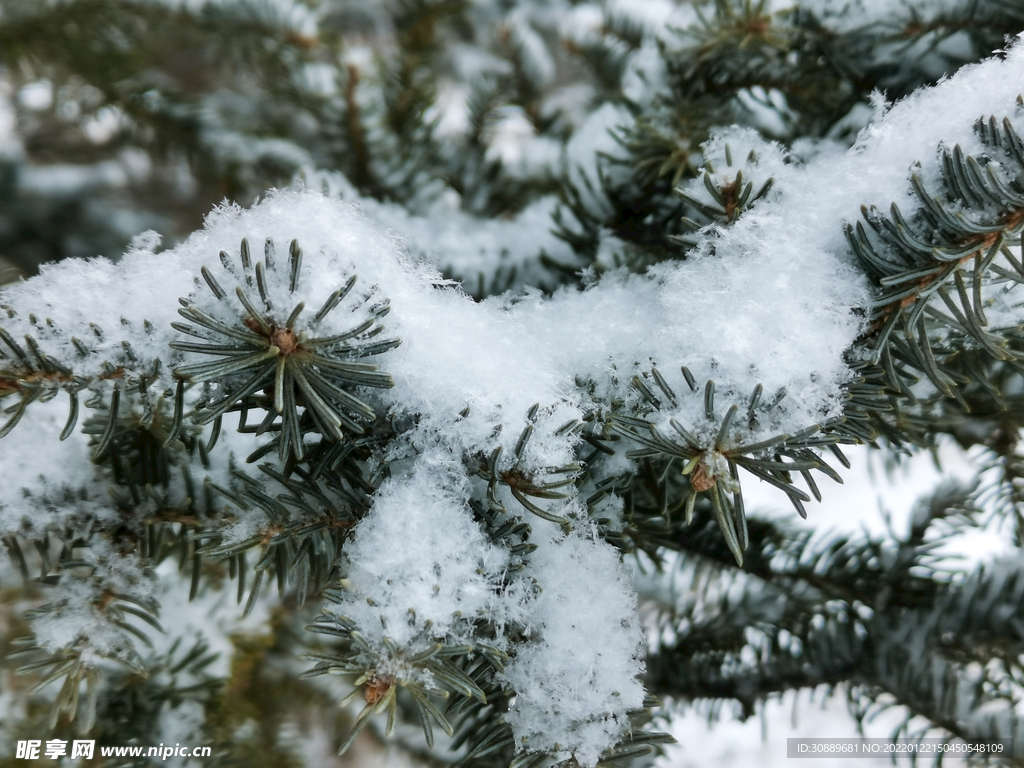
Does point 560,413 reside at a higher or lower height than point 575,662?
higher

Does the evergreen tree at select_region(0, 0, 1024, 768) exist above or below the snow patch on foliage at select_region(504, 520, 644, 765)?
above

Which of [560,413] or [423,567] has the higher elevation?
[560,413]

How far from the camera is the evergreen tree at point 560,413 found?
0.43 meters

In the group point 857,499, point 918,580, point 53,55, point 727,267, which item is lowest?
point 918,580

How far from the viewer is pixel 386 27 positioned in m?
1.61

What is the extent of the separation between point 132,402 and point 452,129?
90 cm

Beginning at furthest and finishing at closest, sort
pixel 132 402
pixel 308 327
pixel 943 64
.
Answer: pixel 943 64
pixel 132 402
pixel 308 327

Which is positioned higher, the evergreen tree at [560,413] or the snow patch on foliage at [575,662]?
the evergreen tree at [560,413]

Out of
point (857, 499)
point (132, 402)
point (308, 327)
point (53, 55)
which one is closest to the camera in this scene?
point (308, 327)

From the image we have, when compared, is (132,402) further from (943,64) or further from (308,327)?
(943,64)

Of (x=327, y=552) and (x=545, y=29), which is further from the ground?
(x=545, y=29)

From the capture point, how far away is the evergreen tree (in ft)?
1.41

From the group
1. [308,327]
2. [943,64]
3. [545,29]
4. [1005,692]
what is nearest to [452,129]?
[545,29]

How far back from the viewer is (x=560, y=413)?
460mm
